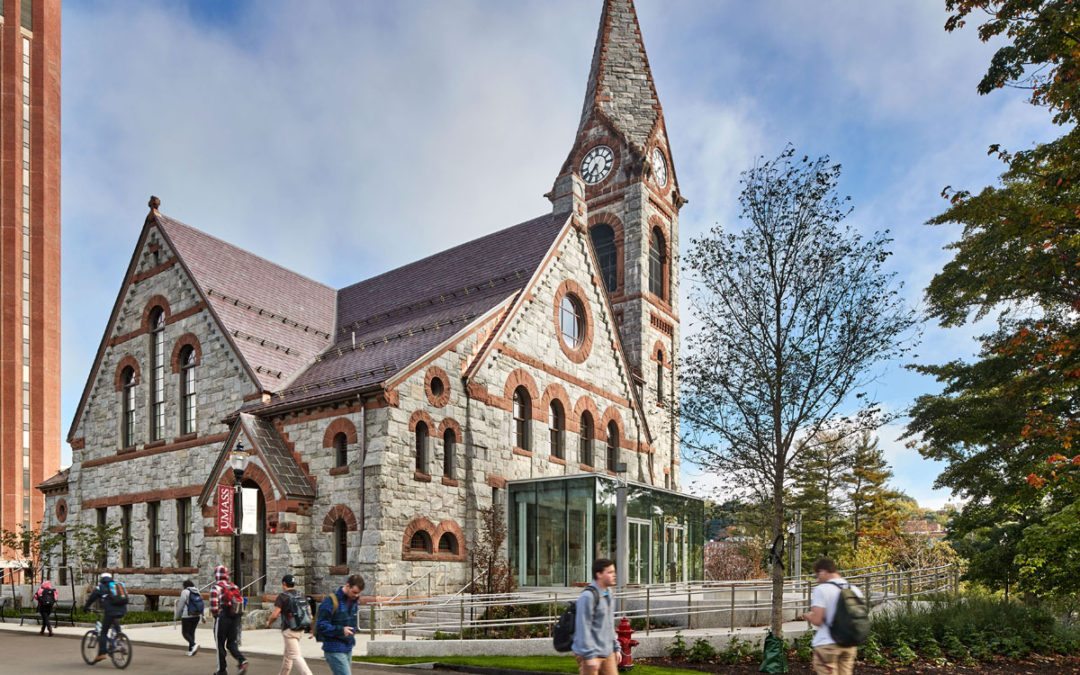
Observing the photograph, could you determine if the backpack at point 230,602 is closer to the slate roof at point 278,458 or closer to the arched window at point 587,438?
the slate roof at point 278,458

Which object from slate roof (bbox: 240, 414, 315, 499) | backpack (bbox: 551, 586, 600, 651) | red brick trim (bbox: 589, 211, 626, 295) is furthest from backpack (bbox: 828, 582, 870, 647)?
red brick trim (bbox: 589, 211, 626, 295)

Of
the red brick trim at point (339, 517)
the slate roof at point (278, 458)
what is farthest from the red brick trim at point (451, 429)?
the slate roof at point (278, 458)

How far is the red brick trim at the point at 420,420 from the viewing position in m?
24.3

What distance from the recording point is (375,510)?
23094 mm

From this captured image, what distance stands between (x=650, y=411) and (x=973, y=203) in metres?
23.3

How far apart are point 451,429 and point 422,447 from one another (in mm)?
1094

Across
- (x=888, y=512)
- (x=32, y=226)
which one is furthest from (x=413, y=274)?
(x=32, y=226)

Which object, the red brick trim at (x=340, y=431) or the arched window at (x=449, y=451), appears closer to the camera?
the red brick trim at (x=340, y=431)

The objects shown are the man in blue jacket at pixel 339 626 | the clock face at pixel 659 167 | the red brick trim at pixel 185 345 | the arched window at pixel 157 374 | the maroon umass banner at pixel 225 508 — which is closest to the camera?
the man in blue jacket at pixel 339 626

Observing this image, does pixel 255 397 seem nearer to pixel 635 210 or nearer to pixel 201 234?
pixel 201 234

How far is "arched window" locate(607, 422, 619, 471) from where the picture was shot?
33.1 meters

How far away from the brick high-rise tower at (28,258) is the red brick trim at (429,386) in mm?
60607

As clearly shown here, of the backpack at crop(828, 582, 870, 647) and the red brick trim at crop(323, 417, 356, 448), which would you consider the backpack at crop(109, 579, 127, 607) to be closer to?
the red brick trim at crop(323, 417, 356, 448)

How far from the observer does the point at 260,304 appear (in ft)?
102
